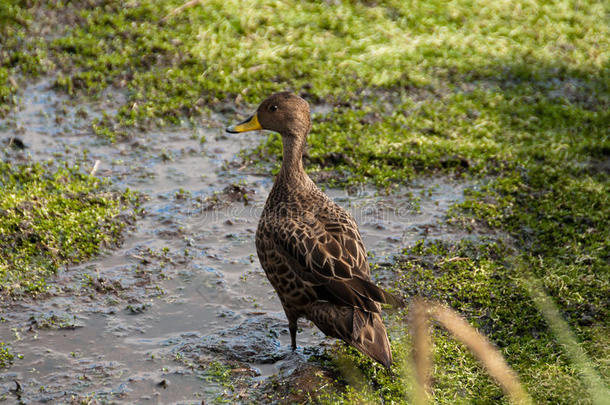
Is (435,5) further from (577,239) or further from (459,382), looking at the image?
(459,382)

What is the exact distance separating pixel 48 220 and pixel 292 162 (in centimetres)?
212

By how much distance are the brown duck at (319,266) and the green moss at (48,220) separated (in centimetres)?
165

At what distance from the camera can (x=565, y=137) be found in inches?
308

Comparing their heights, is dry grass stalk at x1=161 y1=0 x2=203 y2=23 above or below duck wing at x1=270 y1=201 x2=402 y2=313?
above

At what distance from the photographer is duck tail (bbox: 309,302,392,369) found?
Result: 4445mm

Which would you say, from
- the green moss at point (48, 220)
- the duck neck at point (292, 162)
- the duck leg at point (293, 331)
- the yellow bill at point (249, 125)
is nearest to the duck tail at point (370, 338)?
the duck leg at point (293, 331)

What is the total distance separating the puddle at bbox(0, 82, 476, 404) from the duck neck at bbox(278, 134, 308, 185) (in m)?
0.91

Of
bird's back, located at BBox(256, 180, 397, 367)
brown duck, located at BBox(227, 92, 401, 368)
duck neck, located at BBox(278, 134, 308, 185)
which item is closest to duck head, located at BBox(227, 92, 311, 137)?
duck neck, located at BBox(278, 134, 308, 185)

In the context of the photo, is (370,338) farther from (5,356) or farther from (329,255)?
(5,356)

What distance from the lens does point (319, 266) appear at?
4.72m

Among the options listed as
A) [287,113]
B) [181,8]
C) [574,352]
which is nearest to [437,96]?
[287,113]

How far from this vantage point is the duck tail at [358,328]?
4.45 meters

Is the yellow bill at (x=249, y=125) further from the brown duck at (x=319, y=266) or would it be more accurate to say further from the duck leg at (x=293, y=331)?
the duck leg at (x=293, y=331)

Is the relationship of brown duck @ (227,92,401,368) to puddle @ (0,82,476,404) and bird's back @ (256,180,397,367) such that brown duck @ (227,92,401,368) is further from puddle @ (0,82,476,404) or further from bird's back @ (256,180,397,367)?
puddle @ (0,82,476,404)
